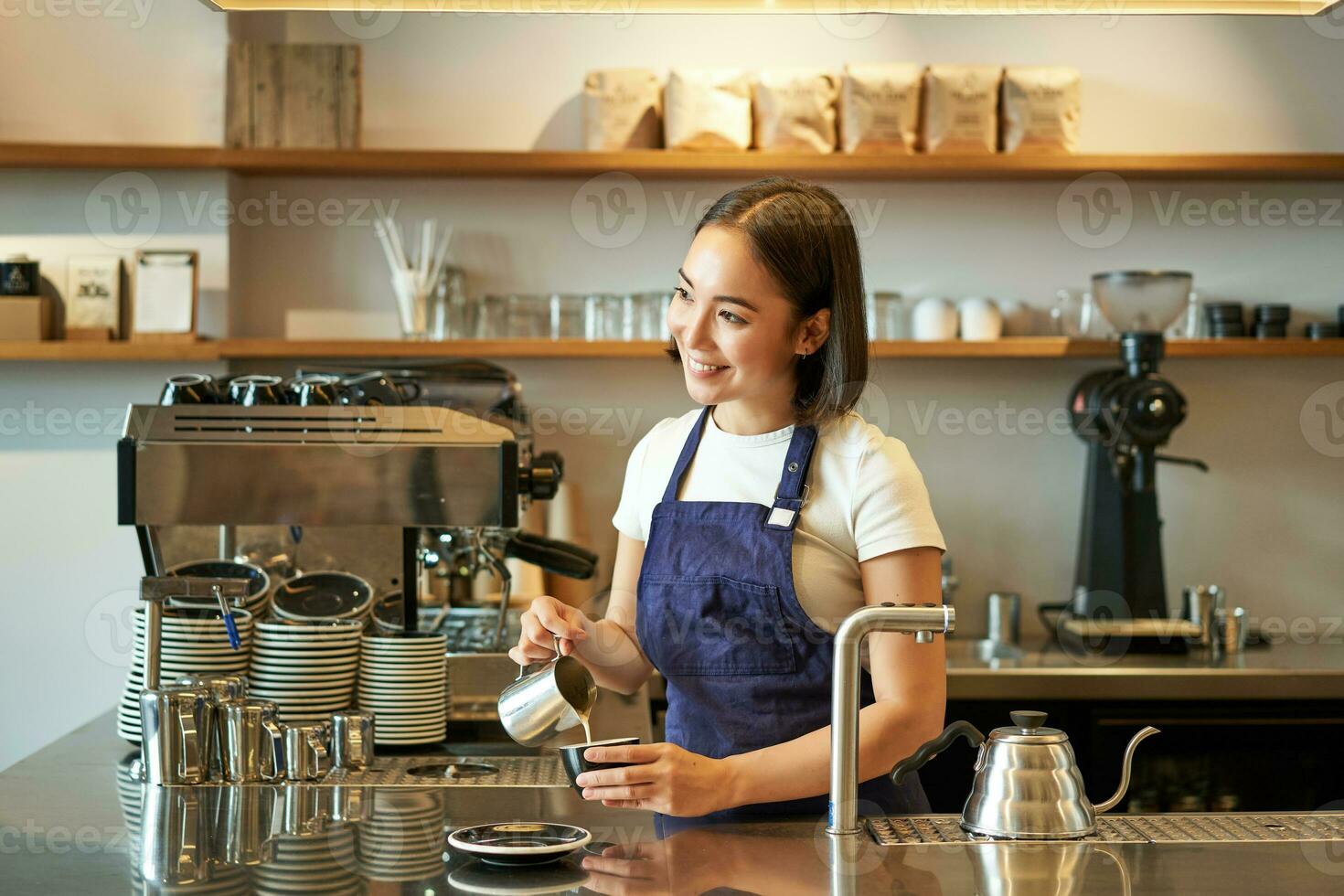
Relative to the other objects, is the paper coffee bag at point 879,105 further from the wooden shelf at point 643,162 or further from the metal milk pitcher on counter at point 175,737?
the metal milk pitcher on counter at point 175,737

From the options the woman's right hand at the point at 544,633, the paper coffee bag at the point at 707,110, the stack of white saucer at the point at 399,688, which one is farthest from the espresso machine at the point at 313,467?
the paper coffee bag at the point at 707,110

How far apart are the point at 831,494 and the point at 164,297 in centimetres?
219

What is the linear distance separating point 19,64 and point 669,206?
65.8 inches

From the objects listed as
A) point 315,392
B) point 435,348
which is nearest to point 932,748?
point 315,392

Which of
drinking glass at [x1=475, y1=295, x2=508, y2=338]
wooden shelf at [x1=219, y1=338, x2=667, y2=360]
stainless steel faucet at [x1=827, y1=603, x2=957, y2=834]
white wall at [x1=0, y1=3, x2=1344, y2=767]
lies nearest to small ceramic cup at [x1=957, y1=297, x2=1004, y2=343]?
white wall at [x1=0, y1=3, x2=1344, y2=767]

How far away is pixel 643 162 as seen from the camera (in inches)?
129

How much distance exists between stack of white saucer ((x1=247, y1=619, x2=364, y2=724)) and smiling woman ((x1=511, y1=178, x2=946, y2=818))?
1.74ft

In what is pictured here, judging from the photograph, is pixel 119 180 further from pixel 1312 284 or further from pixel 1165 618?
pixel 1312 284

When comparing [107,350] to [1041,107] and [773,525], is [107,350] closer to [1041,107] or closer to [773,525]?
[773,525]

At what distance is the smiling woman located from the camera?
1.56 meters

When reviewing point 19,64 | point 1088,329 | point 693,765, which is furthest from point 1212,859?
point 19,64

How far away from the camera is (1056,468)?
3.56 metres

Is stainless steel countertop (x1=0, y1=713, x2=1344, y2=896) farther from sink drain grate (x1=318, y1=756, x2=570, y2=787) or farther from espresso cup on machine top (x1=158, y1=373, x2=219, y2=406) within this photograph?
espresso cup on machine top (x1=158, y1=373, x2=219, y2=406)

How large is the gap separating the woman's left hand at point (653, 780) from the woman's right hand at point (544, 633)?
215mm
